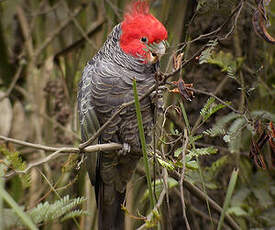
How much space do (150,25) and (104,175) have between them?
773mm

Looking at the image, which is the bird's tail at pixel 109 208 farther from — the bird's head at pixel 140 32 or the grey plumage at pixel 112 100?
the bird's head at pixel 140 32

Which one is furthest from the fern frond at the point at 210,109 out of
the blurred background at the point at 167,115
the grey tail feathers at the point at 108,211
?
the grey tail feathers at the point at 108,211

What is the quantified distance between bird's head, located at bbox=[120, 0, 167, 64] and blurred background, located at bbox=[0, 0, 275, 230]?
0.09 m

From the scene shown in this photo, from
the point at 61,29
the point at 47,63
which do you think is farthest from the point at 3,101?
the point at 61,29

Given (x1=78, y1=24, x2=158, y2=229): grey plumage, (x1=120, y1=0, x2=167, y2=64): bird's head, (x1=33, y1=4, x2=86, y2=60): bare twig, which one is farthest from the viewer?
(x1=33, y1=4, x2=86, y2=60): bare twig

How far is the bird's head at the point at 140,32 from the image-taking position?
5.11 ft

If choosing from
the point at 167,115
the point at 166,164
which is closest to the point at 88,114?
the point at 167,115

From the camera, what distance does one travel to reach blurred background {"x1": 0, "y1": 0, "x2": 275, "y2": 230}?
120 cm

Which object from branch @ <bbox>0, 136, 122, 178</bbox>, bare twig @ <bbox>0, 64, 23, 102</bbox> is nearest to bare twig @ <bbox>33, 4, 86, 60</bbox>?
bare twig @ <bbox>0, 64, 23, 102</bbox>

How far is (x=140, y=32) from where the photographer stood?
1611 millimetres

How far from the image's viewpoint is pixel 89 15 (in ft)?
9.55

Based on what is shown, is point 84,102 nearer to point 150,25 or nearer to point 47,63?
point 150,25

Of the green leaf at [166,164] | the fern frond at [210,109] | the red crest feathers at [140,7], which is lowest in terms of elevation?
the green leaf at [166,164]

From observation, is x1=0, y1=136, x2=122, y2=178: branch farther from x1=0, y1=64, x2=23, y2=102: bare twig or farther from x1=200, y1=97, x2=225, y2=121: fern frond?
x1=0, y1=64, x2=23, y2=102: bare twig
